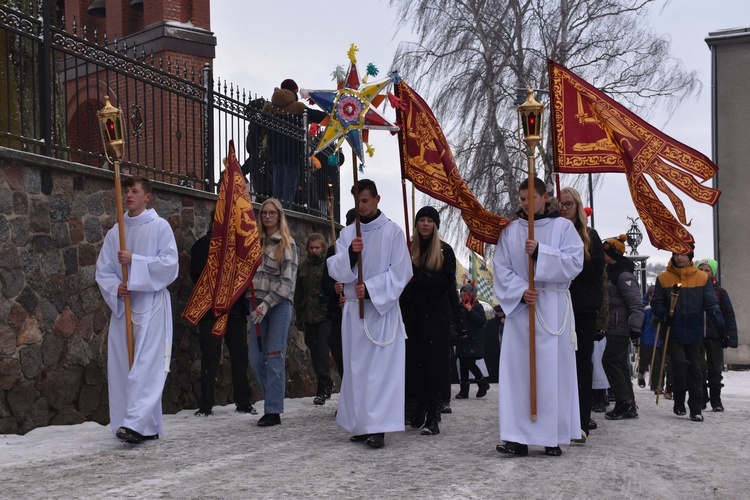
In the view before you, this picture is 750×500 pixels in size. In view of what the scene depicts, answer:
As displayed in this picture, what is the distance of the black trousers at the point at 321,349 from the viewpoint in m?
11.8

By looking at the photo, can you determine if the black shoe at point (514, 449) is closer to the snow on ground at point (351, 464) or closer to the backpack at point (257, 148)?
the snow on ground at point (351, 464)

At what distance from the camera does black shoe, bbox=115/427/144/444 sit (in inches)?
304

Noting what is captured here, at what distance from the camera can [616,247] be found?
426 inches

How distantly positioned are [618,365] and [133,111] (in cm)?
574

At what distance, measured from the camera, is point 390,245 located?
830cm

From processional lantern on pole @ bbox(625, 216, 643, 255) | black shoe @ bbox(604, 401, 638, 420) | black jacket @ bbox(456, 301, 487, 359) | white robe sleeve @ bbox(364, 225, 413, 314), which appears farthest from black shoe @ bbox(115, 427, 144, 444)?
processional lantern on pole @ bbox(625, 216, 643, 255)

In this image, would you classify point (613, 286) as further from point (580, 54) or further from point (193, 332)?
point (580, 54)

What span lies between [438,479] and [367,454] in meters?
1.27

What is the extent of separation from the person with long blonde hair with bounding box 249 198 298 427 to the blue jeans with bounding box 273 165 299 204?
3.87 meters

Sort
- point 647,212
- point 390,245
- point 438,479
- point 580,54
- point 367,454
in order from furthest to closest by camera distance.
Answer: point 580,54 → point 647,212 → point 390,245 → point 367,454 → point 438,479

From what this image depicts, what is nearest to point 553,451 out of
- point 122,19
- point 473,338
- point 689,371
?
point 689,371

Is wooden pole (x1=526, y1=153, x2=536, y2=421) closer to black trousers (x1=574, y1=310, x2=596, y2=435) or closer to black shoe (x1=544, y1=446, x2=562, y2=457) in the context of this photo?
black shoe (x1=544, y1=446, x2=562, y2=457)

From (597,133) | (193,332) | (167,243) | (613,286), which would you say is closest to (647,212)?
(597,133)

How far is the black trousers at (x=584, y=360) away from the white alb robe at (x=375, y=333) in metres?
1.41
